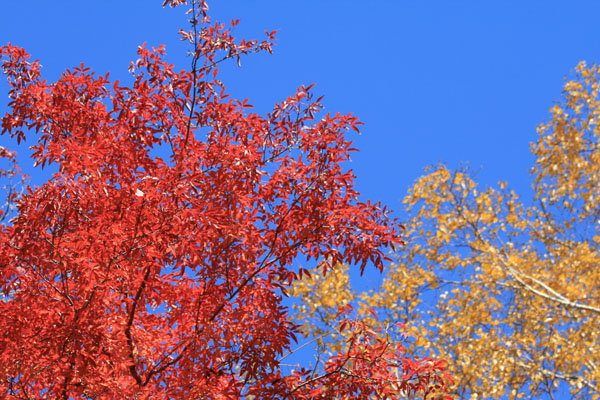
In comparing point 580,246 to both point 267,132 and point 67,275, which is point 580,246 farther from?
point 67,275

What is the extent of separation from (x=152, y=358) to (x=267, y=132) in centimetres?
204

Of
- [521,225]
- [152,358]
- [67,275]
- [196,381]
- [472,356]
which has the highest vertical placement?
[521,225]

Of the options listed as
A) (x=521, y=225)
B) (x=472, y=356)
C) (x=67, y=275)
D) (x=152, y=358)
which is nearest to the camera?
(x=67, y=275)

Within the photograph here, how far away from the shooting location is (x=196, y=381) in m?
4.59

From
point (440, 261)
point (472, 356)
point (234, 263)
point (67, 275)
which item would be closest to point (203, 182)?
point (234, 263)

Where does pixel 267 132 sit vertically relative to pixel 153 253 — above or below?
above

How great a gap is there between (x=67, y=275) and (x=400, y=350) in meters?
2.50

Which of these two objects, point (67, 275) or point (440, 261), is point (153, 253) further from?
point (440, 261)

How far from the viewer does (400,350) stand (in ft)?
15.0

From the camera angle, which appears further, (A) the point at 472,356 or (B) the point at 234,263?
(A) the point at 472,356

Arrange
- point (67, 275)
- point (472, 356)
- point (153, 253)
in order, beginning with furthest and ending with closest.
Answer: point (472, 356) < point (67, 275) < point (153, 253)

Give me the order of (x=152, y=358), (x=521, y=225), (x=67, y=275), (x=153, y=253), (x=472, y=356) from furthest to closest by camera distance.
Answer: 1. (x=521, y=225)
2. (x=472, y=356)
3. (x=152, y=358)
4. (x=67, y=275)
5. (x=153, y=253)

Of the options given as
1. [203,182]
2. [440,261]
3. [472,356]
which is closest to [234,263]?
[203,182]

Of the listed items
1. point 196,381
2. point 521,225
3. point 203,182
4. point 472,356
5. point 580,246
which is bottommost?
point 196,381
